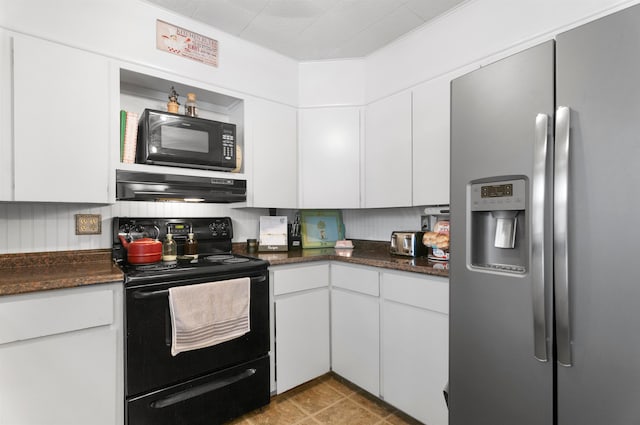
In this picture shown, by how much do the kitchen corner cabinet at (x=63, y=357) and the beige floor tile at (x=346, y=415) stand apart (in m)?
1.07

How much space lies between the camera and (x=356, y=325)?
6.95ft

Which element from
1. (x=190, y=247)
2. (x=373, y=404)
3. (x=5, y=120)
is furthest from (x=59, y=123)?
(x=373, y=404)

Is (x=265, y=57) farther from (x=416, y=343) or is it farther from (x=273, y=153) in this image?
(x=416, y=343)

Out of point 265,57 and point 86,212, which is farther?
point 265,57

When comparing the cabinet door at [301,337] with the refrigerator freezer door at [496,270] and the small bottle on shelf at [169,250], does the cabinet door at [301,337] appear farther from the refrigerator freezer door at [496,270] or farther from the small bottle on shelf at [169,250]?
the refrigerator freezer door at [496,270]

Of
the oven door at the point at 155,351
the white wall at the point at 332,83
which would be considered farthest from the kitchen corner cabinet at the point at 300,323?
the white wall at the point at 332,83

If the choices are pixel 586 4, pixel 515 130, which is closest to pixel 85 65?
pixel 515 130

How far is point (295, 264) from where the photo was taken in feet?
7.00

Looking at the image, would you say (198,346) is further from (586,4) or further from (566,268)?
(586,4)

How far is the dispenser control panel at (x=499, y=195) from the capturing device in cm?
108

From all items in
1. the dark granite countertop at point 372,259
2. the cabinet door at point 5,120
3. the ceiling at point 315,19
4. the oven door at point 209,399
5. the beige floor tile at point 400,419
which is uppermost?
the ceiling at point 315,19

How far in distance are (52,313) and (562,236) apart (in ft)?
6.25

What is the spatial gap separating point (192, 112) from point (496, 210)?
187cm

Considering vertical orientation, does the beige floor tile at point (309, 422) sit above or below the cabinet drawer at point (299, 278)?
below
